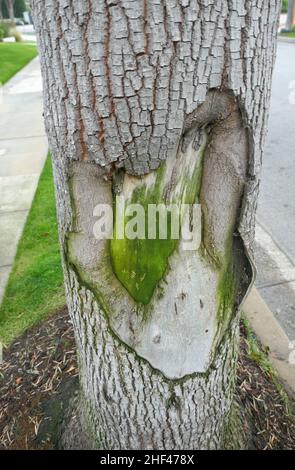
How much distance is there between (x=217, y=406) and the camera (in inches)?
66.4

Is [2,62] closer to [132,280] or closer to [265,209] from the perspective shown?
[265,209]

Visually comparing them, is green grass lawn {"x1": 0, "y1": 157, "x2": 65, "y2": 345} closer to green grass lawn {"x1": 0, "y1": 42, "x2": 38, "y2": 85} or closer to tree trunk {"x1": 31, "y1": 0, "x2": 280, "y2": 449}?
tree trunk {"x1": 31, "y1": 0, "x2": 280, "y2": 449}

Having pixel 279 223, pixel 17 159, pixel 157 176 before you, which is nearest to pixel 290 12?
pixel 17 159

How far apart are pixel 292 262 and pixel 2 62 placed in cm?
1381

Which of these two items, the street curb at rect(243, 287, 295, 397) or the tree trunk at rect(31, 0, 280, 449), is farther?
the street curb at rect(243, 287, 295, 397)

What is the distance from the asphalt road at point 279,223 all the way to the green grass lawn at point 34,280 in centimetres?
154

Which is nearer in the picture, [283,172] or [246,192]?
[246,192]

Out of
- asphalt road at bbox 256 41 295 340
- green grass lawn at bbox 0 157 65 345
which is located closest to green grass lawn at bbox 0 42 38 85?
asphalt road at bbox 256 41 295 340

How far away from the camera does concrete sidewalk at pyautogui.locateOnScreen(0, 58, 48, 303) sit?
12.9 ft

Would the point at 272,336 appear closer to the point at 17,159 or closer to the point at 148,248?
the point at 148,248

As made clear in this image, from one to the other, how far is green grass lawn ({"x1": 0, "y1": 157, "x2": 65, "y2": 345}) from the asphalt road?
1.54 meters

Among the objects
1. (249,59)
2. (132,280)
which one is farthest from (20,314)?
→ (249,59)

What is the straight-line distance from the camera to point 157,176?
1.18 meters

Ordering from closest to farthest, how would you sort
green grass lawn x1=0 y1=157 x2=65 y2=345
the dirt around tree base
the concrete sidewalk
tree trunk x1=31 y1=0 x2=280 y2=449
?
tree trunk x1=31 y1=0 x2=280 y2=449, the dirt around tree base, green grass lawn x1=0 y1=157 x2=65 y2=345, the concrete sidewalk
